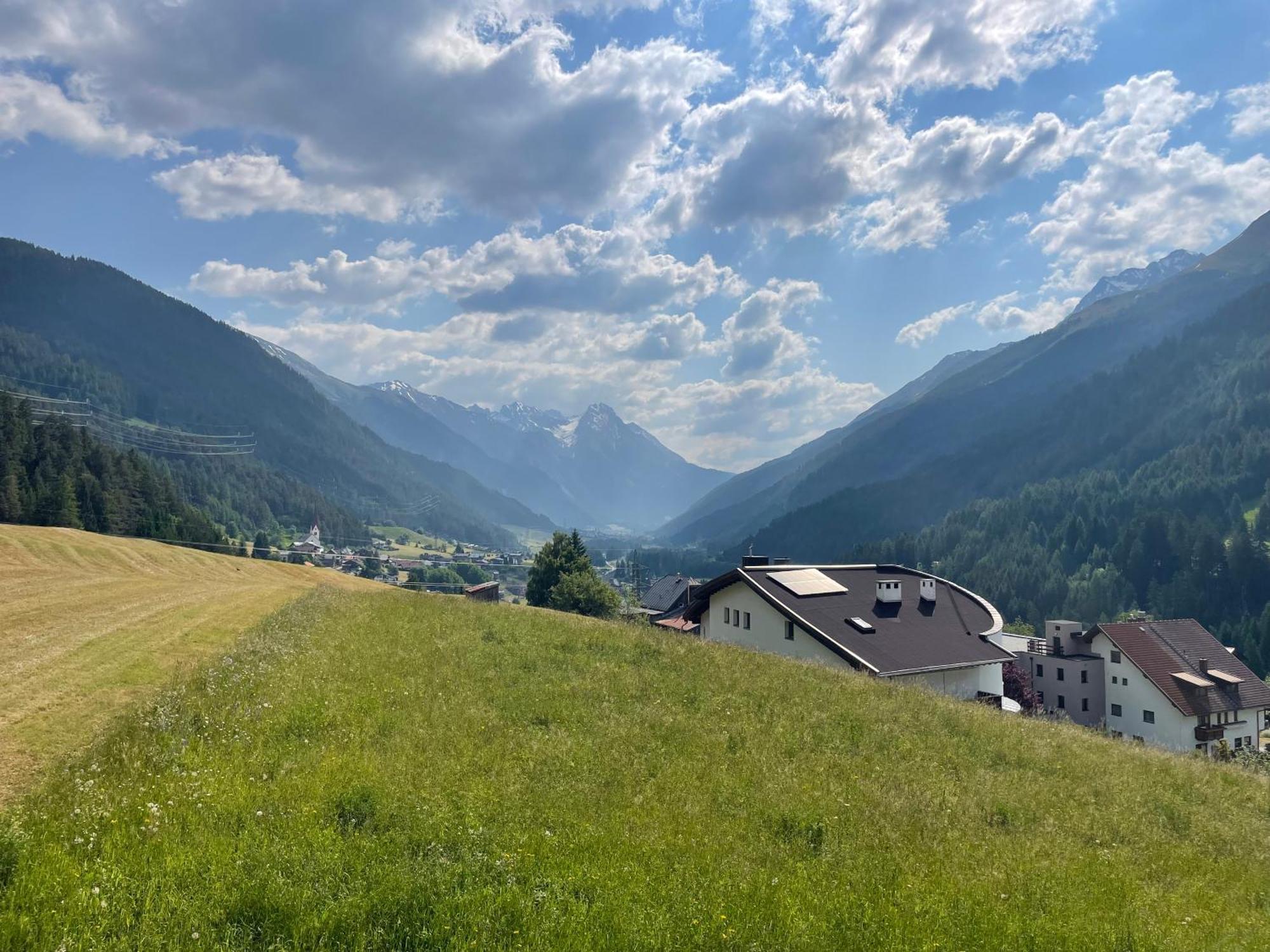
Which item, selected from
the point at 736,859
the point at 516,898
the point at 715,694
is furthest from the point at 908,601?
the point at 516,898

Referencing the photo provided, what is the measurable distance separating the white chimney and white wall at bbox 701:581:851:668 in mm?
7207

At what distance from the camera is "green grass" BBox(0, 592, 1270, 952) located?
677cm

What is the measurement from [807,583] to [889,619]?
5249 mm

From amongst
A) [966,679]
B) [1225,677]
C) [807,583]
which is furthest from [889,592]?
[1225,677]

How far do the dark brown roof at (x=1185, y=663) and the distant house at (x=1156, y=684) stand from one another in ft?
0.24

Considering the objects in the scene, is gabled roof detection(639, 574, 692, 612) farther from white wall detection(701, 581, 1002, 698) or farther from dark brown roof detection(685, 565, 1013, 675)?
dark brown roof detection(685, 565, 1013, 675)

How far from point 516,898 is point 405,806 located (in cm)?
284

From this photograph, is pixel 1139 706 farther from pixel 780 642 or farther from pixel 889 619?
pixel 780 642

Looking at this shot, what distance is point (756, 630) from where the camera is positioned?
42.7 m

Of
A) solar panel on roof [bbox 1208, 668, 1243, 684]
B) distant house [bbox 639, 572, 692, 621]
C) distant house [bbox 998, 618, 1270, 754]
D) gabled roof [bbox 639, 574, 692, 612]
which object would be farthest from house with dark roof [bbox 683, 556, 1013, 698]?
gabled roof [bbox 639, 574, 692, 612]

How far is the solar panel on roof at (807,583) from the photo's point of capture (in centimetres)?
4166

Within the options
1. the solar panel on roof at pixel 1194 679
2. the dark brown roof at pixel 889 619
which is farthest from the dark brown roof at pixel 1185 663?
the dark brown roof at pixel 889 619

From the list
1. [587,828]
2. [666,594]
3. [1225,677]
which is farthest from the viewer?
[666,594]

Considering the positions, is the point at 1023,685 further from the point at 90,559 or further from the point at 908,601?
the point at 90,559
